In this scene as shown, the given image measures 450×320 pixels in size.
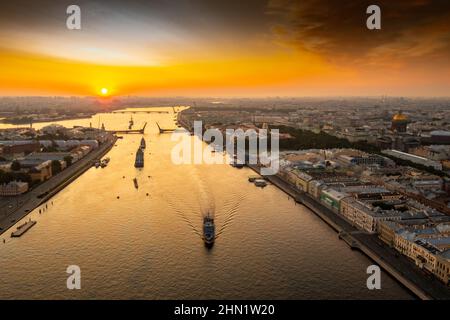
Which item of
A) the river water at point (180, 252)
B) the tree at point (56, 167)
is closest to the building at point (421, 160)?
the river water at point (180, 252)

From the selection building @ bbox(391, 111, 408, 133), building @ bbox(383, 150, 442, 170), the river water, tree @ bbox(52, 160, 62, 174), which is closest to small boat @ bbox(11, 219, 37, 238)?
the river water

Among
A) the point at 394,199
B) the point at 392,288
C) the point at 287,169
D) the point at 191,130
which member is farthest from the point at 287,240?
the point at 191,130

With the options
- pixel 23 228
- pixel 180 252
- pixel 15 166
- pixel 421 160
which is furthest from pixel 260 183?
pixel 15 166

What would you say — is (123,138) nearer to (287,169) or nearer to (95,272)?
(287,169)

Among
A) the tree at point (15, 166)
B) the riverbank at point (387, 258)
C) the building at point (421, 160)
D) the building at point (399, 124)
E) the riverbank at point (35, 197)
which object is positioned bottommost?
the riverbank at point (387, 258)

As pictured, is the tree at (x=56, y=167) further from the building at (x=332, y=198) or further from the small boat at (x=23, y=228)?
the building at (x=332, y=198)

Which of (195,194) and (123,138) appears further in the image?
(123,138)
